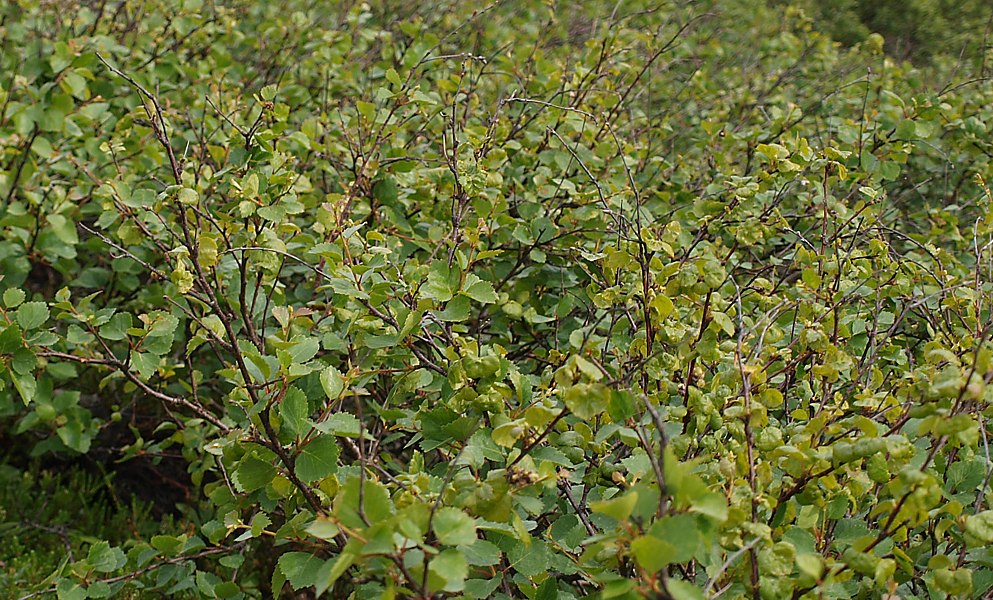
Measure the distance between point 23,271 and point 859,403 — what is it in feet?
8.11

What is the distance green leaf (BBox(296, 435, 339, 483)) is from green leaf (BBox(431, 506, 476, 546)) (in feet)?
1.31

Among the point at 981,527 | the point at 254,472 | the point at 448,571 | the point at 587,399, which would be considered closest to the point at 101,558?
the point at 254,472

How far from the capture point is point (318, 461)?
4.56 ft

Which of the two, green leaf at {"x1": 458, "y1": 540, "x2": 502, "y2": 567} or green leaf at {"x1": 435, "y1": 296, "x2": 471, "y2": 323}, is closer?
Answer: green leaf at {"x1": 458, "y1": 540, "x2": 502, "y2": 567}

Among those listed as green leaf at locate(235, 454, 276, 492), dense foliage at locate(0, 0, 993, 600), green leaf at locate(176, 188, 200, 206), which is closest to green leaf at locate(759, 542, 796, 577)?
dense foliage at locate(0, 0, 993, 600)

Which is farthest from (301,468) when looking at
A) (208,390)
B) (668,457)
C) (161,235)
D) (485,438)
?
(208,390)

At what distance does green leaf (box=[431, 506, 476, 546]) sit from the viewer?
1.02 m

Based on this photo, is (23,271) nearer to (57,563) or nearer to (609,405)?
(57,563)

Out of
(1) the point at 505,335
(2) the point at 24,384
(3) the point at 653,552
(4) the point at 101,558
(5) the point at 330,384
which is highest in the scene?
(3) the point at 653,552

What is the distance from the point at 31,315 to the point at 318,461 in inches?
32.4

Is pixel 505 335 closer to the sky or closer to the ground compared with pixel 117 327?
closer to the ground

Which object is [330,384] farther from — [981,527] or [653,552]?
[981,527]

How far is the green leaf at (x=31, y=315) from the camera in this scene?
5.80ft

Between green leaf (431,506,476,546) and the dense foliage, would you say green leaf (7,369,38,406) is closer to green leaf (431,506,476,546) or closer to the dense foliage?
the dense foliage
